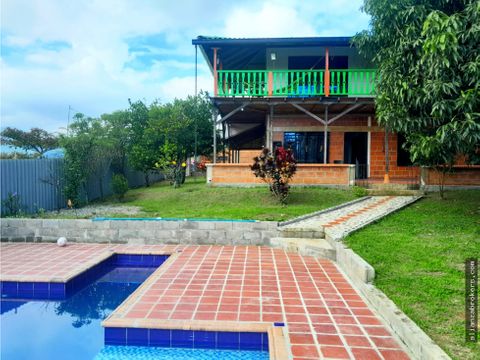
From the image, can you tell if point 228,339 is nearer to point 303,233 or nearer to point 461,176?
point 303,233

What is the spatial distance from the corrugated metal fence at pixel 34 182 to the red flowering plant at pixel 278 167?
619cm

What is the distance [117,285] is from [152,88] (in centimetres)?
1700

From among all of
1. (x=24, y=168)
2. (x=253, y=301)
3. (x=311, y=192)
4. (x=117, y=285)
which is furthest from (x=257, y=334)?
(x=24, y=168)

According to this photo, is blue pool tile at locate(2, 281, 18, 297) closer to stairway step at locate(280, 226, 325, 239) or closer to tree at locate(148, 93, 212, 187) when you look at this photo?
stairway step at locate(280, 226, 325, 239)

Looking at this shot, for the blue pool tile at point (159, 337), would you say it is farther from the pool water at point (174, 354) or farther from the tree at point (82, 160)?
the tree at point (82, 160)

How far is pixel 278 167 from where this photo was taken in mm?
9734

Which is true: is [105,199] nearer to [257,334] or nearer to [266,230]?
[266,230]

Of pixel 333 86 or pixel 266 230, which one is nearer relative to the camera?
pixel 266 230

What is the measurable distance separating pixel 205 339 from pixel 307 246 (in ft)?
11.1

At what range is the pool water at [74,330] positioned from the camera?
3498 millimetres

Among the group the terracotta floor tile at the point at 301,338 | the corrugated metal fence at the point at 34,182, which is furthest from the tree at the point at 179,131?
the terracotta floor tile at the point at 301,338

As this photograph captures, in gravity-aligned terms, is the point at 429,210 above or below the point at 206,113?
below

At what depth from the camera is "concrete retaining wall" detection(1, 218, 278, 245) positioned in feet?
23.5

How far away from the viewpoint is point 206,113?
61.4 feet
